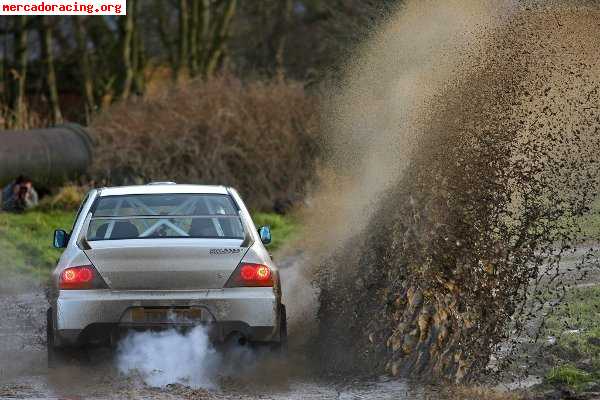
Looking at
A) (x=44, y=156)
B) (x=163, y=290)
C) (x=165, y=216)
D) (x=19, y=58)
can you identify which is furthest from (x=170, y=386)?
(x=19, y=58)

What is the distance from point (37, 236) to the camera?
→ 1992 cm

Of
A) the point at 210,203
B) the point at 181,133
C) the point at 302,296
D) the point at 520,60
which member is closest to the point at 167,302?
the point at 210,203

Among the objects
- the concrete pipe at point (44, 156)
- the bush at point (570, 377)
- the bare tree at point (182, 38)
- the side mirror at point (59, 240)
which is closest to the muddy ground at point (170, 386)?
the bush at point (570, 377)

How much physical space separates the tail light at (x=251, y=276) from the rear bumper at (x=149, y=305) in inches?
A: 1.8

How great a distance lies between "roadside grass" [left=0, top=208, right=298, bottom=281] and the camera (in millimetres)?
17312

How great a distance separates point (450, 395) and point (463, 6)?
7.15 meters

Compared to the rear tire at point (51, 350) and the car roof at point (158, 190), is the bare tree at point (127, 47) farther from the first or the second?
the rear tire at point (51, 350)

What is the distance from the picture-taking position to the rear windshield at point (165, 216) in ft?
32.8

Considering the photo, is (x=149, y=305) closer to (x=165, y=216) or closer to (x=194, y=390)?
(x=194, y=390)

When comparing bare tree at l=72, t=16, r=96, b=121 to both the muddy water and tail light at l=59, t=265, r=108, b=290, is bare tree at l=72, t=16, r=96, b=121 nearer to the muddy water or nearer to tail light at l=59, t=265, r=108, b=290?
the muddy water

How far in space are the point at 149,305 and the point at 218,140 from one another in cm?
1604

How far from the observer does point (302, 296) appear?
1426 centimetres

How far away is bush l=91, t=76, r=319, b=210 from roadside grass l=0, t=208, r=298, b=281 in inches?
47.4

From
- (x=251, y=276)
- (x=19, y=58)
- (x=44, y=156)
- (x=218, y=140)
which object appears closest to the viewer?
(x=251, y=276)
